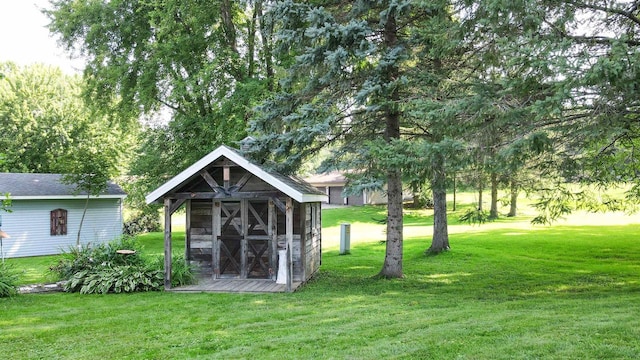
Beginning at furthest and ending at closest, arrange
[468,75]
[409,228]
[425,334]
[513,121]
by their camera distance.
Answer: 1. [409,228]
2. [468,75]
3. [513,121]
4. [425,334]

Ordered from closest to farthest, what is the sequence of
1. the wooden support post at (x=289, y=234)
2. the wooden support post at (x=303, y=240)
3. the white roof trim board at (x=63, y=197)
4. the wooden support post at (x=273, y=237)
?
the wooden support post at (x=289, y=234) → the wooden support post at (x=273, y=237) → the wooden support post at (x=303, y=240) → the white roof trim board at (x=63, y=197)

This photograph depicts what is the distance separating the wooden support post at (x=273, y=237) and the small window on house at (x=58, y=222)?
13214mm

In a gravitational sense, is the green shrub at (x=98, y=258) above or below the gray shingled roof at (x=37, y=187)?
below

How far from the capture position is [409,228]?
27688mm

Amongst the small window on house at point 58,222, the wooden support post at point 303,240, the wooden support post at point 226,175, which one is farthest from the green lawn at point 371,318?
the small window on house at point 58,222

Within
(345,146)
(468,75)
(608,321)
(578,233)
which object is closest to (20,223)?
(345,146)

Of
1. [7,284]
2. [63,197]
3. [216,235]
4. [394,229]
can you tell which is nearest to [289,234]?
[216,235]

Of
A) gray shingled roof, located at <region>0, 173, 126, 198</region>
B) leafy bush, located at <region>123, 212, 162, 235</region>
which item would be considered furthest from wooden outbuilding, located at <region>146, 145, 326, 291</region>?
leafy bush, located at <region>123, 212, 162, 235</region>

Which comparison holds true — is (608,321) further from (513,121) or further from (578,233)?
(578,233)

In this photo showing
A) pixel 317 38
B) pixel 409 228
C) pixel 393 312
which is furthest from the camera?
pixel 409 228

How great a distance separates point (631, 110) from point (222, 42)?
15244 millimetres

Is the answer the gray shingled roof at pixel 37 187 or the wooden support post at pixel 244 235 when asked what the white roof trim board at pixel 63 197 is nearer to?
the gray shingled roof at pixel 37 187

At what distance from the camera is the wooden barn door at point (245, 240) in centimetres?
1213

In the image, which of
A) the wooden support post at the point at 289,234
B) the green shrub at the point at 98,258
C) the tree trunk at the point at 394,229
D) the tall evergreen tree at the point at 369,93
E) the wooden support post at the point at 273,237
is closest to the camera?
the tall evergreen tree at the point at 369,93
